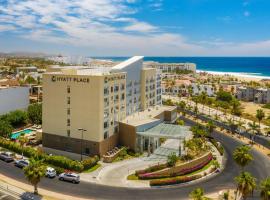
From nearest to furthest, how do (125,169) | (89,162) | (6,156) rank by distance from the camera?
(89,162) → (125,169) → (6,156)

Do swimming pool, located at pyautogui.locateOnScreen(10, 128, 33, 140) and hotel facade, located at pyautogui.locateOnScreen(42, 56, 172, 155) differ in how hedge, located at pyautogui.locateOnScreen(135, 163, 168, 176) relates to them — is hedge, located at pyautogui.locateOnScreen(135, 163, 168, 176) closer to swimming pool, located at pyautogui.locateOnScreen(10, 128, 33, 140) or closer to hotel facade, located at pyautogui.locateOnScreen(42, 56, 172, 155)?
hotel facade, located at pyautogui.locateOnScreen(42, 56, 172, 155)

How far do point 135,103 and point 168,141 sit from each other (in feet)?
58.2

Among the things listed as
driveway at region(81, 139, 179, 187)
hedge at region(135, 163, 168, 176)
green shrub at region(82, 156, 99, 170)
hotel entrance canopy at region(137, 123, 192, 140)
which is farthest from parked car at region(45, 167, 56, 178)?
hotel entrance canopy at region(137, 123, 192, 140)

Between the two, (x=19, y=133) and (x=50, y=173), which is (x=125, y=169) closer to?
(x=50, y=173)

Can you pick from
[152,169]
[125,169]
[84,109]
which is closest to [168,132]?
A: [152,169]

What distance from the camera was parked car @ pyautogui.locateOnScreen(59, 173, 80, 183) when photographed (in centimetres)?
6775

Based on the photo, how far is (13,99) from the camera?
12106cm

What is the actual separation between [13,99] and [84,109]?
50.2 m

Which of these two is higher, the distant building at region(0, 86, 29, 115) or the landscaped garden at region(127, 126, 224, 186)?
the distant building at region(0, 86, 29, 115)

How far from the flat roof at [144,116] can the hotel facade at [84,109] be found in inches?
106

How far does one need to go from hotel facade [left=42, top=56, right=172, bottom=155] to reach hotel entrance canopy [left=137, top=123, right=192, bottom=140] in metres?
8.52

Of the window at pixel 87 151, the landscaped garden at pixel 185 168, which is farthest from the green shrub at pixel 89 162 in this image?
the landscaped garden at pixel 185 168

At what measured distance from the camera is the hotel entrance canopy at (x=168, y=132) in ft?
283

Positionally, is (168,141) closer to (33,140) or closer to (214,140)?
(214,140)
